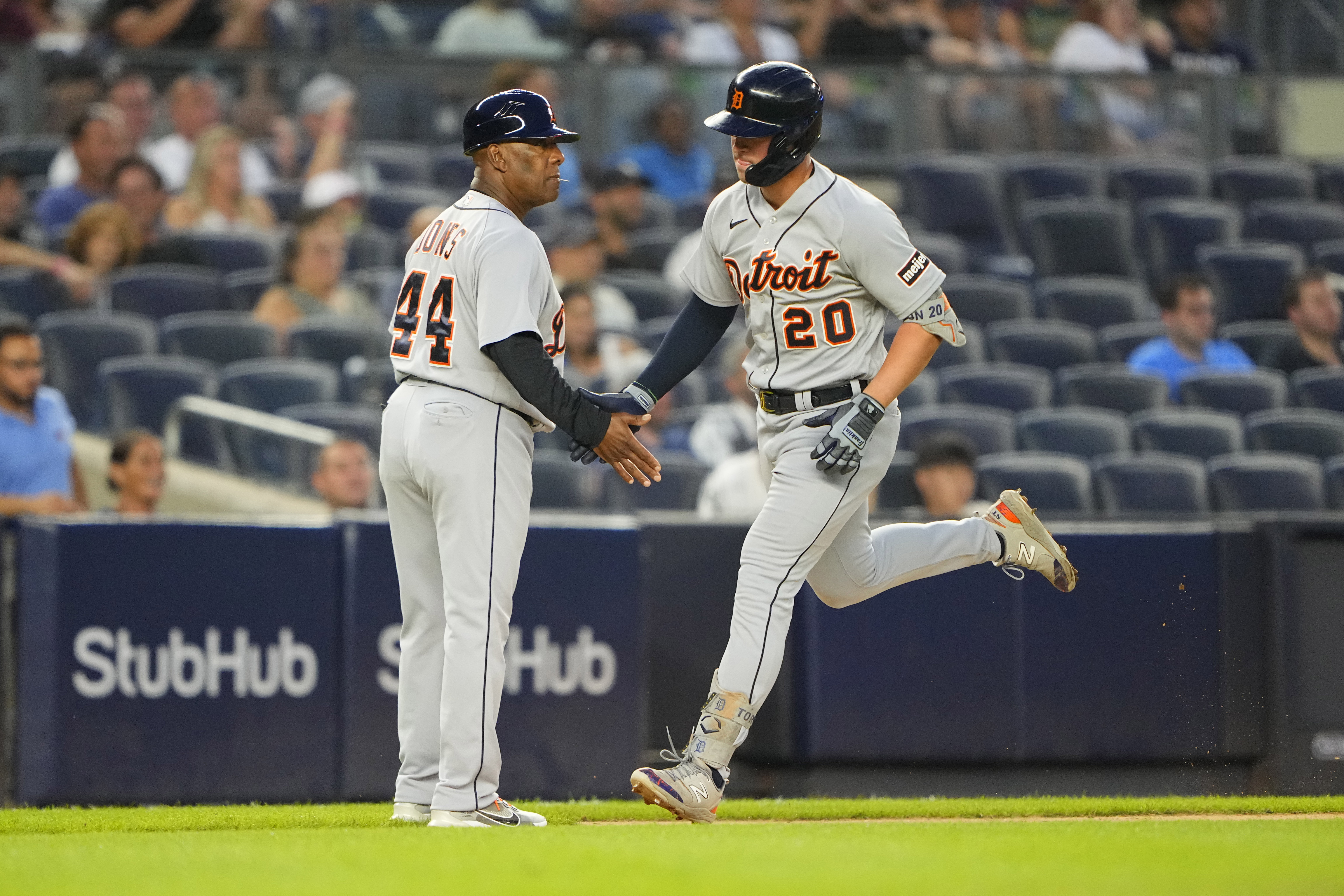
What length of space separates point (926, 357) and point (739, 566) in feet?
6.00

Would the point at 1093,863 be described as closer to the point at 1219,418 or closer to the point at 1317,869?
the point at 1317,869

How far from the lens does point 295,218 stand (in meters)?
8.88

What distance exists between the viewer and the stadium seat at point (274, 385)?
7910 millimetres

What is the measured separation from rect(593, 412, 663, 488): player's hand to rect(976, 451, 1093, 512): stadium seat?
3.19 m

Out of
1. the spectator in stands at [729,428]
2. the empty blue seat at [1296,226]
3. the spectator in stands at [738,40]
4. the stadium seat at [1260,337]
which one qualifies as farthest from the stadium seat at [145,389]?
the empty blue seat at [1296,226]

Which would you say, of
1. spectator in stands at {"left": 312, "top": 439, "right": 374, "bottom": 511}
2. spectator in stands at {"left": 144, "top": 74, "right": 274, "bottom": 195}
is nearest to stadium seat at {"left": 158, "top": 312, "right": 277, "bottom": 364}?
spectator in stands at {"left": 144, "top": 74, "right": 274, "bottom": 195}

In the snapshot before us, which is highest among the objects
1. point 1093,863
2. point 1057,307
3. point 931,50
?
point 931,50

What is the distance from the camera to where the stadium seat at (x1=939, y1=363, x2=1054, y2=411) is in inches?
345

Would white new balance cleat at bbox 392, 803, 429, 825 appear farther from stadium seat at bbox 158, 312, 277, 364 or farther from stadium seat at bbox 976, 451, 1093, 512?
stadium seat at bbox 158, 312, 277, 364

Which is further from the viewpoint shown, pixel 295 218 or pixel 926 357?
pixel 295 218

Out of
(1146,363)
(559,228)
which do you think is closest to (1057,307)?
(1146,363)

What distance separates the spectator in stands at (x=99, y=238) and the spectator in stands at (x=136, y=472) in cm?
228

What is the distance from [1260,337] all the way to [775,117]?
5.97 metres

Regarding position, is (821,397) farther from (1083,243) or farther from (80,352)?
(1083,243)
